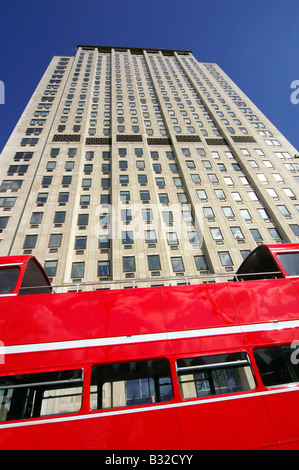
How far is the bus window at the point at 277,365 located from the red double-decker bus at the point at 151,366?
0.02 metres

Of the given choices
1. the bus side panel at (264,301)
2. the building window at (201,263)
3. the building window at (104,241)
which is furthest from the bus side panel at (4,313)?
the building window at (201,263)

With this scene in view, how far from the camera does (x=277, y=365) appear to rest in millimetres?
5023

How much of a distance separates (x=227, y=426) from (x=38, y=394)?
4673mm

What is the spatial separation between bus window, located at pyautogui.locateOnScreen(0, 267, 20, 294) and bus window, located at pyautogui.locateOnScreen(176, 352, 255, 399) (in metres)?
4.51

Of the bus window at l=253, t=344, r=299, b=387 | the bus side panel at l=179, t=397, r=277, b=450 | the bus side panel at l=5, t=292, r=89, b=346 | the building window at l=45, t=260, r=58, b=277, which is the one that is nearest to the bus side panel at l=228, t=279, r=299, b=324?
the bus window at l=253, t=344, r=299, b=387

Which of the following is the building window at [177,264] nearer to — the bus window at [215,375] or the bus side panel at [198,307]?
the bus side panel at [198,307]

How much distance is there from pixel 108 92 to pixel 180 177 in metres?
25.1

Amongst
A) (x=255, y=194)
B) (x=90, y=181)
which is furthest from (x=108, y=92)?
(x=255, y=194)

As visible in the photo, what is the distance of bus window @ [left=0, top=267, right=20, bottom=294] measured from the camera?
18.2 ft

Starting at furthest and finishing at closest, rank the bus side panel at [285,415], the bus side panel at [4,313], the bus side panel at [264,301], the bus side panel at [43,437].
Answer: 1. the bus side panel at [264,301]
2. the bus side panel at [4,313]
3. the bus side panel at [285,415]
4. the bus side panel at [43,437]

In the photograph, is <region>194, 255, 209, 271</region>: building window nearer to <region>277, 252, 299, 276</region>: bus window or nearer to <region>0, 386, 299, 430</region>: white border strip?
<region>277, 252, 299, 276</region>: bus window

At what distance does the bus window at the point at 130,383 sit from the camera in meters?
4.79

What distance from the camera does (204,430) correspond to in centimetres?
428

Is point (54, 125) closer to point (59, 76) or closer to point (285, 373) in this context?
point (59, 76)
